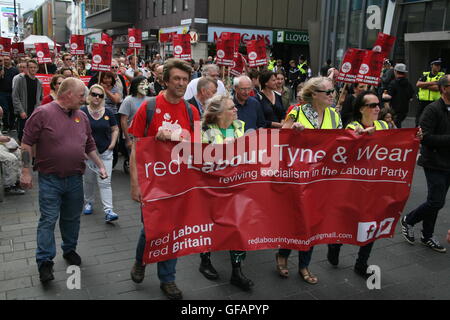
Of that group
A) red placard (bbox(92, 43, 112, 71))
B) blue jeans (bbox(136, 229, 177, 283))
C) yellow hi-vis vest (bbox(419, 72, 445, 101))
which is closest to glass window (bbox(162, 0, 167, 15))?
yellow hi-vis vest (bbox(419, 72, 445, 101))

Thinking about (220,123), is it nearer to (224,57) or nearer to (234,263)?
(234,263)

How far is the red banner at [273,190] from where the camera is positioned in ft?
11.7

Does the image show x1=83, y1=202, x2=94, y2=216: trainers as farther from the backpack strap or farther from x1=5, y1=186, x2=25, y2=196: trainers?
the backpack strap

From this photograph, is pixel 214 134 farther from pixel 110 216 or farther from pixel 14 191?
pixel 14 191

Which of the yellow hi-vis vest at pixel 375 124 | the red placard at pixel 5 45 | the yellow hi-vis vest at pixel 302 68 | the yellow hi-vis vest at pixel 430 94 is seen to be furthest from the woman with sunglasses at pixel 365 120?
the yellow hi-vis vest at pixel 302 68

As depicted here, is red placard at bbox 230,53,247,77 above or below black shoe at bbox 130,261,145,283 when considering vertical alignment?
above

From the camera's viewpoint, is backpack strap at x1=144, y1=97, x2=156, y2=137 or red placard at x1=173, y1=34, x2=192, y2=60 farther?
red placard at x1=173, y1=34, x2=192, y2=60

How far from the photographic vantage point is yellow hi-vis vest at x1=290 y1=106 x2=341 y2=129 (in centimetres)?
422

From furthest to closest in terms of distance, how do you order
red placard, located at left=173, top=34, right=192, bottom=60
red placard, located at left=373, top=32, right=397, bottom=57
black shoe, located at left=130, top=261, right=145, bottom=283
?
red placard, located at left=173, top=34, right=192, bottom=60 < red placard, located at left=373, top=32, right=397, bottom=57 < black shoe, located at left=130, top=261, right=145, bottom=283

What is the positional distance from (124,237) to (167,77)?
2.39 m

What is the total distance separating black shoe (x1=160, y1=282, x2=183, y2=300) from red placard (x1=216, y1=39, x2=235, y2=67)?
23.7 ft

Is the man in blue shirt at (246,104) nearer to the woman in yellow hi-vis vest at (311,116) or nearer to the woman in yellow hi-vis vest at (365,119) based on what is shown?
the woman in yellow hi-vis vest at (311,116)

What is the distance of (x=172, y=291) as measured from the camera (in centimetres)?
381

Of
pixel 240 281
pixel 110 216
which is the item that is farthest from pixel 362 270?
pixel 110 216
